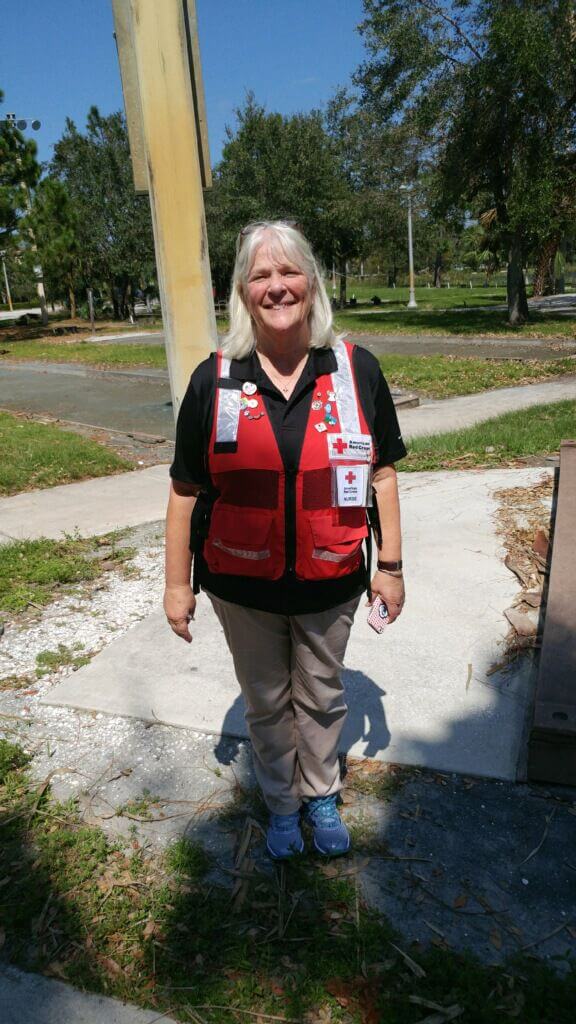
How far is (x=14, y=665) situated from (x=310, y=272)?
249 centimetres

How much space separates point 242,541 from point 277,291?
0.70m

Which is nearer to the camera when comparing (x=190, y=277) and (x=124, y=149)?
(x=190, y=277)

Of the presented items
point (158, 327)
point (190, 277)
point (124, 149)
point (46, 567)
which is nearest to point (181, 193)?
point (190, 277)

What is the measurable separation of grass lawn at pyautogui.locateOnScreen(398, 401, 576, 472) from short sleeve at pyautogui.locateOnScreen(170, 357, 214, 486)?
444 cm

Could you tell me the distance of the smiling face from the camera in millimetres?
2143

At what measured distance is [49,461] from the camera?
7668 millimetres

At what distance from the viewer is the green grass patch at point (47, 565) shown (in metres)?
4.43

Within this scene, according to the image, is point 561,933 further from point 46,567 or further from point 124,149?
point 124,149

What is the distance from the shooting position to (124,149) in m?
36.6

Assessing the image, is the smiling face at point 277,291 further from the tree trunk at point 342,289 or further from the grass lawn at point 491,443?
the tree trunk at point 342,289

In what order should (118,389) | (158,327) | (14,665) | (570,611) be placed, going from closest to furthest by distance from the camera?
(570,611) → (14,665) → (118,389) → (158,327)

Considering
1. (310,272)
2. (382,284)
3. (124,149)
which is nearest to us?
(310,272)

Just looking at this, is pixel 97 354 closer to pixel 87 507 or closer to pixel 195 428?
pixel 87 507

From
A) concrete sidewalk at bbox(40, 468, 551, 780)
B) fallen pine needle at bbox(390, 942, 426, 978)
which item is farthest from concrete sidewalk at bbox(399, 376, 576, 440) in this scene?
fallen pine needle at bbox(390, 942, 426, 978)
